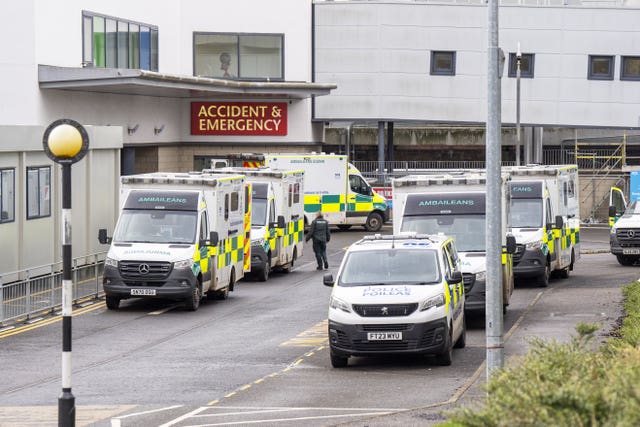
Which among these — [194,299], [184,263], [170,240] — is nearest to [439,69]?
[170,240]

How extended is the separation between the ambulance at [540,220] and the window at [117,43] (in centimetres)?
1566

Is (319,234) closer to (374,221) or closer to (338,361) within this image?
(374,221)

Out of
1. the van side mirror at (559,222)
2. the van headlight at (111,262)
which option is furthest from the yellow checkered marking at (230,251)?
the van side mirror at (559,222)

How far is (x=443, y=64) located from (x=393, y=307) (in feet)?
120

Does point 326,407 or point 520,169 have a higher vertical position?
point 520,169

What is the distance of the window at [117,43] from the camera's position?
41531 millimetres

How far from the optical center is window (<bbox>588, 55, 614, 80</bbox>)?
55156mm

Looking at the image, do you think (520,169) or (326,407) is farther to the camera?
(520,169)

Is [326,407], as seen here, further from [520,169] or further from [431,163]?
[431,163]

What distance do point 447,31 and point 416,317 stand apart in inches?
1452

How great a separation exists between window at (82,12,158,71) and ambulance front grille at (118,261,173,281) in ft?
51.2

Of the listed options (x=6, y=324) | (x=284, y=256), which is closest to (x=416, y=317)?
(x=6, y=324)

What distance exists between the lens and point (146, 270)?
26.6m

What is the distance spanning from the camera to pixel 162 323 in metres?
25.6
